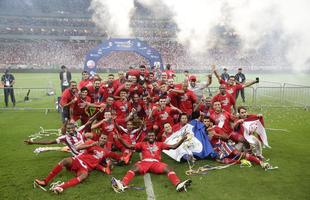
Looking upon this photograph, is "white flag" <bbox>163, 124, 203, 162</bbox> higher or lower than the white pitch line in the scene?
higher

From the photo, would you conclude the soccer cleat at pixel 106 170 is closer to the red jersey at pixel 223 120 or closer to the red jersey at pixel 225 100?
the red jersey at pixel 223 120

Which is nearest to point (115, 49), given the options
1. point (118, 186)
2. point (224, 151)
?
point (224, 151)

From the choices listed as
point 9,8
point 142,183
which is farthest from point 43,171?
point 9,8

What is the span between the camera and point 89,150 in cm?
674

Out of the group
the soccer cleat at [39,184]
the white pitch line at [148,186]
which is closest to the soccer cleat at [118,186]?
the white pitch line at [148,186]

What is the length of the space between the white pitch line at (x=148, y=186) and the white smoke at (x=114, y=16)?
25135mm

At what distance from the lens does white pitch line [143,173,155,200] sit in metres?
5.66

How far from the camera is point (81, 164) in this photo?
6.57 metres

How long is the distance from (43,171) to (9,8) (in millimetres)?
65363

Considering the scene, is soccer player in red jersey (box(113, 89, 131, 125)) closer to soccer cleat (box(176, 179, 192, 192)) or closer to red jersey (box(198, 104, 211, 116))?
red jersey (box(198, 104, 211, 116))

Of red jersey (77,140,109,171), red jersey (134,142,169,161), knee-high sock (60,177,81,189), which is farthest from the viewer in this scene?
red jersey (134,142,169,161)

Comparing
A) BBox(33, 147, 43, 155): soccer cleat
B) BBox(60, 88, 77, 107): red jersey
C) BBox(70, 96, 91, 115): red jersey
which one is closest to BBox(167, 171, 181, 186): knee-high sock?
BBox(70, 96, 91, 115): red jersey

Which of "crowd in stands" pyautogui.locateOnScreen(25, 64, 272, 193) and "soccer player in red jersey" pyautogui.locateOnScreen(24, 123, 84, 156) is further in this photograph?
"soccer player in red jersey" pyautogui.locateOnScreen(24, 123, 84, 156)

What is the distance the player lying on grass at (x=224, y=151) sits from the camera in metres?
7.61
